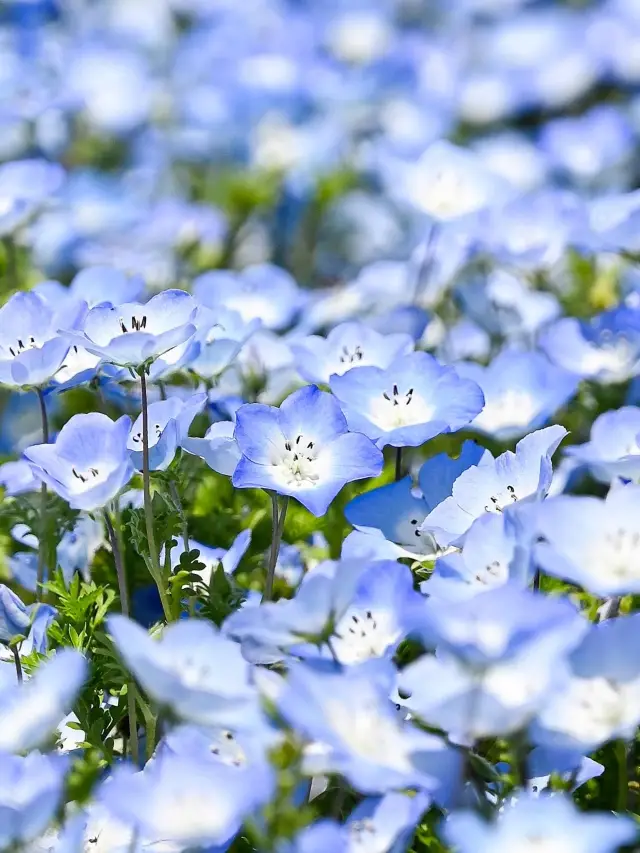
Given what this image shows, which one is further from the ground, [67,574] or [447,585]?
[447,585]

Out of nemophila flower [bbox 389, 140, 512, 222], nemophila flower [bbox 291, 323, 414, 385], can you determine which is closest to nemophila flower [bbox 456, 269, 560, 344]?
nemophila flower [bbox 389, 140, 512, 222]

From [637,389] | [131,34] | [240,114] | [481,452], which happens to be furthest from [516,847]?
[131,34]

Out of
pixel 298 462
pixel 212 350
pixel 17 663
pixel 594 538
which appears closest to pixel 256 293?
pixel 212 350

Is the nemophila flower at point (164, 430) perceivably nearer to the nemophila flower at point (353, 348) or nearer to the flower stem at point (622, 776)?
the nemophila flower at point (353, 348)

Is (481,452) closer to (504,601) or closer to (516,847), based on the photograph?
(504,601)

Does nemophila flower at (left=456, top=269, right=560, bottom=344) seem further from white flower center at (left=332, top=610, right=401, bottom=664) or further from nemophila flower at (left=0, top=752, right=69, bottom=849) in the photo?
nemophila flower at (left=0, top=752, right=69, bottom=849)

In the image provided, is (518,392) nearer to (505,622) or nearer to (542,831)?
(505,622)
